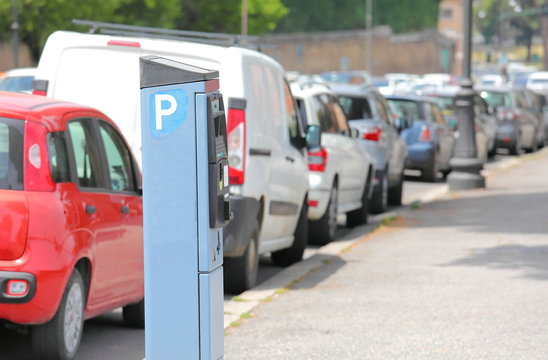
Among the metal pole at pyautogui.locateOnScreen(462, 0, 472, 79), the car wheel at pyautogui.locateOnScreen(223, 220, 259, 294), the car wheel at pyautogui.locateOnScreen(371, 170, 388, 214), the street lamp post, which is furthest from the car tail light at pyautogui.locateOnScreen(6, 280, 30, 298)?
the metal pole at pyautogui.locateOnScreen(462, 0, 472, 79)

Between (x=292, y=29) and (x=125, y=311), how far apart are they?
9312 centimetres

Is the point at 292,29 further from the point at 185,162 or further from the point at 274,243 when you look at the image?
the point at 185,162

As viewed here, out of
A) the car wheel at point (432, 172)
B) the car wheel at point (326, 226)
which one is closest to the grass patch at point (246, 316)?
the car wheel at point (326, 226)

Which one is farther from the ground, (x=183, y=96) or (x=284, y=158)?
(x=183, y=96)

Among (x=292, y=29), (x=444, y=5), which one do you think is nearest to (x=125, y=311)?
(x=292, y=29)

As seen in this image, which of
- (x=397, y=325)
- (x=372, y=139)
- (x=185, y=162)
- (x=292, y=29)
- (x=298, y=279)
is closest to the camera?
(x=185, y=162)

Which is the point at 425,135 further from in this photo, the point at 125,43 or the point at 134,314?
the point at 134,314

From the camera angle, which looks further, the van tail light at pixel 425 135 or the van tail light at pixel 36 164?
the van tail light at pixel 425 135

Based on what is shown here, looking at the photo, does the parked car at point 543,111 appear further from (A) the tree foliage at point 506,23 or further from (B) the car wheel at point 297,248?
(A) the tree foliage at point 506,23

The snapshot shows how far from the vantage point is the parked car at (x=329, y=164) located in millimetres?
13820

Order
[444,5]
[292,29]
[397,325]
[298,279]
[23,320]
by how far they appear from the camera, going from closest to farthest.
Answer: [23,320] → [397,325] → [298,279] → [292,29] → [444,5]

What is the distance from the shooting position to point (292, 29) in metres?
101

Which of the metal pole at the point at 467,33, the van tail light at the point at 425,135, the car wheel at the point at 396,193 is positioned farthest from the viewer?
the van tail light at the point at 425,135

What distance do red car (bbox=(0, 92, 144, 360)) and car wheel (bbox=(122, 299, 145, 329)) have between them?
0.58 m
